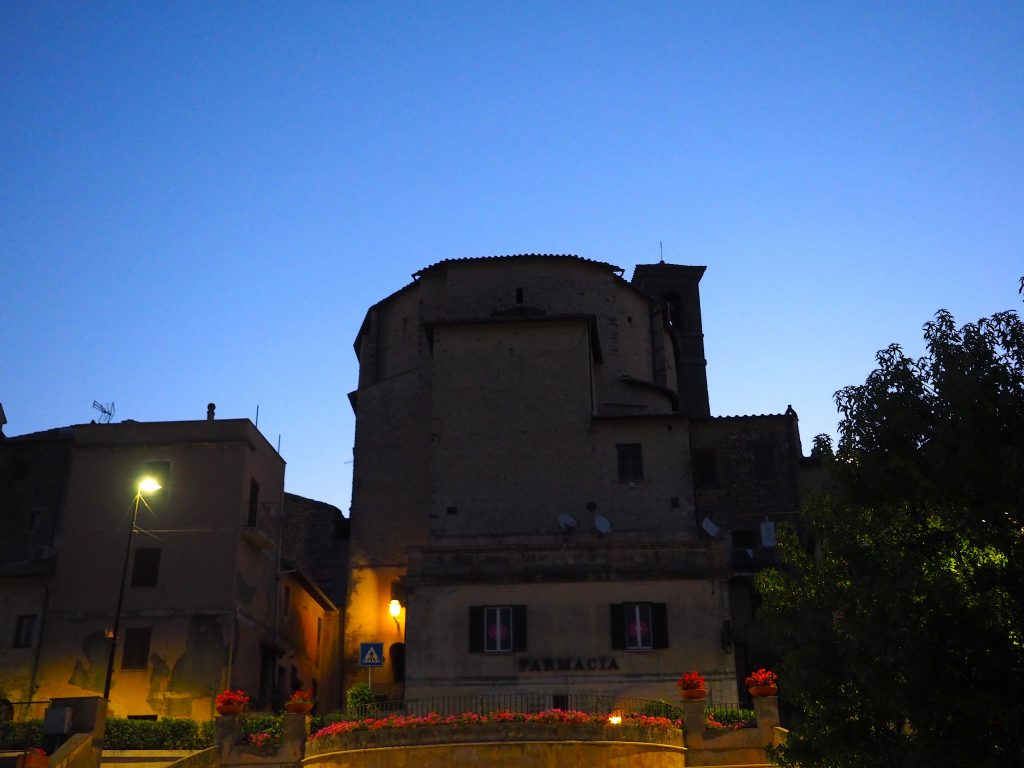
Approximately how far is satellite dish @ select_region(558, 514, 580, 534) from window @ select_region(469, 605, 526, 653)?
20.3 ft

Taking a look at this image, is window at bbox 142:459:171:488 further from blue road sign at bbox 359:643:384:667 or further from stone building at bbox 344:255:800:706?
blue road sign at bbox 359:643:384:667

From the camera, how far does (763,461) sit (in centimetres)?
4422

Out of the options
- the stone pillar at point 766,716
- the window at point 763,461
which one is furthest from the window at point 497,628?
the window at point 763,461

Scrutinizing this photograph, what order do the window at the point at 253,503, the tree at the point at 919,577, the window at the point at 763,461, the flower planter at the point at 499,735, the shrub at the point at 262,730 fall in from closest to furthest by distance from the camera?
the tree at the point at 919,577 < the flower planter at the point at 499,735 < the shrub at the point at 262,730 < the window at the point at 253,503 < the window at the point at 763,461

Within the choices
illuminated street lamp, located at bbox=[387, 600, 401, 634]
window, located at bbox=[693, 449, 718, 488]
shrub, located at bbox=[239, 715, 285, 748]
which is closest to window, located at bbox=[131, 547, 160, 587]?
illuminated street lamp, located at bbox=[387, 600, 401, 634]

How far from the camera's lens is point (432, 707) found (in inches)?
1248

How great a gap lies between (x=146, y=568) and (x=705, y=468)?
21.5 m

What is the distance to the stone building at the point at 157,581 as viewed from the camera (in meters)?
36.3

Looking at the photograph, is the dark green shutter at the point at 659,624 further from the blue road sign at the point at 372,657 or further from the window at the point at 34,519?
the window at the point at 34,519

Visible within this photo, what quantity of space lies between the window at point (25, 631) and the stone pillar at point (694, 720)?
22.9 meters

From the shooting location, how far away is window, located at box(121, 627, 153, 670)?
36.2m

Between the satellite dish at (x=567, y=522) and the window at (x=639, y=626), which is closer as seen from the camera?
the window at (x=639, y=626)

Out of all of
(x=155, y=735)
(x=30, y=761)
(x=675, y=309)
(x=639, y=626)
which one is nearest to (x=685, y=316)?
(x=675, y=309)

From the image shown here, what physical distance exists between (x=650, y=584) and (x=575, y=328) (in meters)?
12.6
